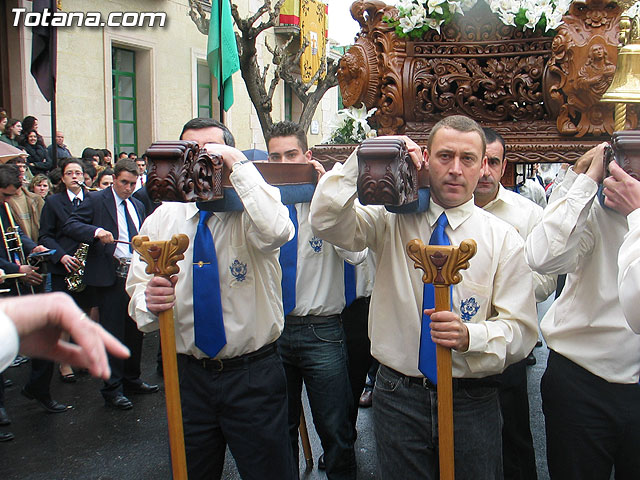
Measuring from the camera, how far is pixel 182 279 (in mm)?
2762

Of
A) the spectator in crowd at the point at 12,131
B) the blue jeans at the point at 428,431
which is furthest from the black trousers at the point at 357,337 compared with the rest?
the spectator in crowd at the point at 12,131

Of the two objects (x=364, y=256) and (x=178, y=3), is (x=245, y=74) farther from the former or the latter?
(x=364, y=256)

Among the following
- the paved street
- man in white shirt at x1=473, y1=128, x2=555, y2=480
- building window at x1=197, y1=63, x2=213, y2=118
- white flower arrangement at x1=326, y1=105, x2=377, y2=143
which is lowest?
the paved street

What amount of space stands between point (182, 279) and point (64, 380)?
12.4ft

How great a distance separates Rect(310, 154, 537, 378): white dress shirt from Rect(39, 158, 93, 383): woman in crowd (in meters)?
3.71

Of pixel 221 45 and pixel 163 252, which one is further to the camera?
pixel 221 45

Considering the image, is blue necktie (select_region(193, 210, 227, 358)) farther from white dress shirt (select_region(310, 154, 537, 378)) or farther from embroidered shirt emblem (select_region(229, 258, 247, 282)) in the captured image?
white dress shirt (select_region(310, 154, 537, 378))

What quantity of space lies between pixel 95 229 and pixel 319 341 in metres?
2.82

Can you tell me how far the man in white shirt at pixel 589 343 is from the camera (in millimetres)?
2303

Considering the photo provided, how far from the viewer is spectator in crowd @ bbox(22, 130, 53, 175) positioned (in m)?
8.98

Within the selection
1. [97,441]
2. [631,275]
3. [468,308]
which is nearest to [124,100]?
[97,441]

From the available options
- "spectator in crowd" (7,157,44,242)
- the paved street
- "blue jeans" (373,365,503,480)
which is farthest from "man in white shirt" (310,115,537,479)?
"spectator in crowd" (7,157,44,242)

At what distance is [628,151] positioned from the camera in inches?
79.4

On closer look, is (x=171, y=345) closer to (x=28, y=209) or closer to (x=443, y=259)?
(x=443, y=259)
